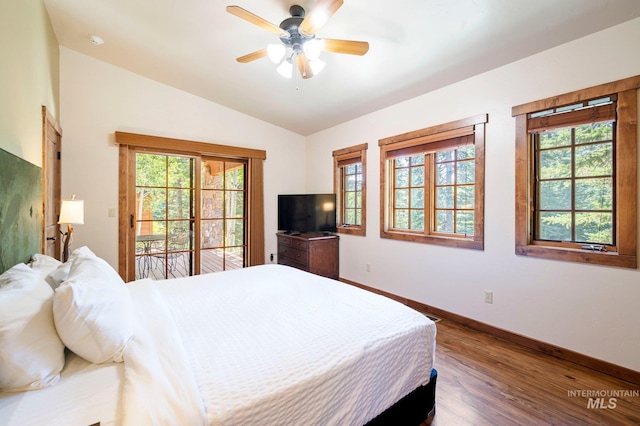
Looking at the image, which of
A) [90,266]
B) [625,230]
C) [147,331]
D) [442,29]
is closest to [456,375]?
[625,230]

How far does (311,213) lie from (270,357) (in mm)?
3272

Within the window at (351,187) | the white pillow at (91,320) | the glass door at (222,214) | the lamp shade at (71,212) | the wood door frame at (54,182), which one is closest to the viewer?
the white pillow at (91,320)

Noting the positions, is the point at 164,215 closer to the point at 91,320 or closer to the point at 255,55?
the point at 255,55

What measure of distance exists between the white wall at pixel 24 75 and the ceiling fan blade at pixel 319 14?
1.62 meters

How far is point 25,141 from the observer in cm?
182

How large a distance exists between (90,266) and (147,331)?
1.56 ft

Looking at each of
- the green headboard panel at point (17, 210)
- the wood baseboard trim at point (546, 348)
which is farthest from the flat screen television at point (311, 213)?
the green headboard panel at point (17, 210)

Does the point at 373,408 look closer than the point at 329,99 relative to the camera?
Yes

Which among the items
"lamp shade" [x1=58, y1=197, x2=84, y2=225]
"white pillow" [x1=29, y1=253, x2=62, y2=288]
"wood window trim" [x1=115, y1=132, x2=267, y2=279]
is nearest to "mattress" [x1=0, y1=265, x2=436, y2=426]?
"white pillow" [x1=29, y1=253, x2=62, y2=288]

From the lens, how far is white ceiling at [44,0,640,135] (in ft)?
6.57

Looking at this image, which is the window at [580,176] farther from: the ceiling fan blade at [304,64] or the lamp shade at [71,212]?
the lamp shade at [71,212]

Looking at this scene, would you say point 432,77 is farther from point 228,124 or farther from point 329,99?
point 228,124

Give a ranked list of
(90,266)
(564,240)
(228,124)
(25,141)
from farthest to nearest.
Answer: (228,124), (564,240), (25,141), (90,266)

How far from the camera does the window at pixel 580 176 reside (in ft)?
6.52
